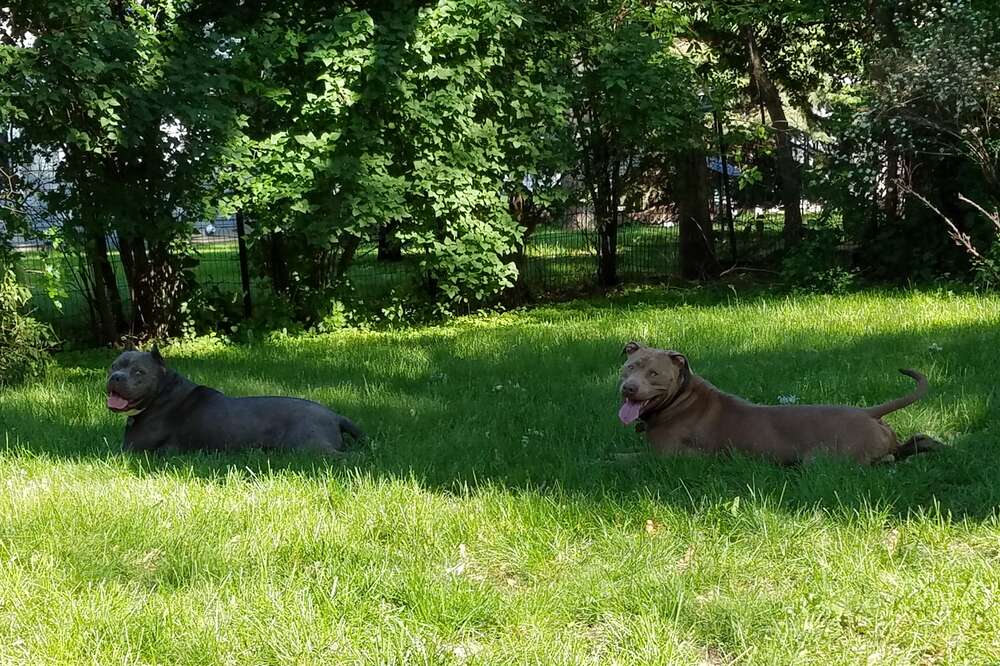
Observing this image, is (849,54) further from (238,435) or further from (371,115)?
(238,435)

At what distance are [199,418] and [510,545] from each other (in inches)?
119

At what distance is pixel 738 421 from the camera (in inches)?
225

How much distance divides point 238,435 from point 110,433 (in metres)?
1.33

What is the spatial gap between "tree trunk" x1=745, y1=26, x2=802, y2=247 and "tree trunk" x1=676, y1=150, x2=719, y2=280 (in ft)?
4.31

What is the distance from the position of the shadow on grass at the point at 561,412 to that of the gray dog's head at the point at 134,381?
1.34 feet

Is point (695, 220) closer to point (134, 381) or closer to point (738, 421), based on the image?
point (738, 421)

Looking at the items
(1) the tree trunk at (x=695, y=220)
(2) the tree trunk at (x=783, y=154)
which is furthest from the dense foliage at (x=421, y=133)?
(1) the tree trunk at (x=695, y=220)

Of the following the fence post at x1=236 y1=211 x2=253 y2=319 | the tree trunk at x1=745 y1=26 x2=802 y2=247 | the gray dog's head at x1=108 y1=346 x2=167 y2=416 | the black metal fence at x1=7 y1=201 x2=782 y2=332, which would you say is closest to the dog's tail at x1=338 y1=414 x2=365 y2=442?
the gray dog's head at x1=108 y1=346 x2=167 y2=416

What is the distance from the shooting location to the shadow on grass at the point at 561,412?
5.11 metres

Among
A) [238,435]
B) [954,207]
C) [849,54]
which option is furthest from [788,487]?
[849,54]

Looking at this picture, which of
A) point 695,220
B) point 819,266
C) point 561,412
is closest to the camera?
point 561,412

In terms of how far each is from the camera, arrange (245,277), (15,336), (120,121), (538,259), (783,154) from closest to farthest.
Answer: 1. (15,336)
2. (120,121)
3. (245,277)
4. (538,259)
5. (783,154)

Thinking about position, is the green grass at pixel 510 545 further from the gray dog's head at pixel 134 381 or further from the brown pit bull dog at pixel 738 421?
the gray dog's head at pixel 134 381

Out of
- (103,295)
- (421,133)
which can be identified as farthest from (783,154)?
(103,295)
